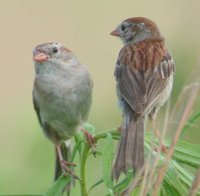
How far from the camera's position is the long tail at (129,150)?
10.9 ft

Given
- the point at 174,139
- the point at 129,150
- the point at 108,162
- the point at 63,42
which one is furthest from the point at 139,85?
the point at 63,42

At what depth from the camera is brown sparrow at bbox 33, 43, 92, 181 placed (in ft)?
14.8

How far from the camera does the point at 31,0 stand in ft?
39.4

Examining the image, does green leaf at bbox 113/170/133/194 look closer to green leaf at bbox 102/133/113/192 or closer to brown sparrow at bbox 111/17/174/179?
green leaf at bbox 102/133/113/192

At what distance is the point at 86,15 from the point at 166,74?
642cm

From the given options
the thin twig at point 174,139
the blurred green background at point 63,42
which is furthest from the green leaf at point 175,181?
the blurred green background at point 63,42

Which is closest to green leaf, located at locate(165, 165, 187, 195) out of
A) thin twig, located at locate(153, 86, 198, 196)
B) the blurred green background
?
thin twig, located at locate(153, 86, 198, 196)

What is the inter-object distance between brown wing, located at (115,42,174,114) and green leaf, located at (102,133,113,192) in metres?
0.81

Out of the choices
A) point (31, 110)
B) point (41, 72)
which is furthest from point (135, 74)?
point (31, 110)

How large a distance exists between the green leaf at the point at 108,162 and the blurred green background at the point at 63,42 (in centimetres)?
159

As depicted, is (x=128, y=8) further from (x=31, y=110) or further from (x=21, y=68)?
(x=31, y=110)

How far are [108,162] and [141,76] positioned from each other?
4.14ft

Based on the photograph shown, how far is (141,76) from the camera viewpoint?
14.7ft

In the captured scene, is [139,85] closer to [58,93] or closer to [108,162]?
[58,93]
